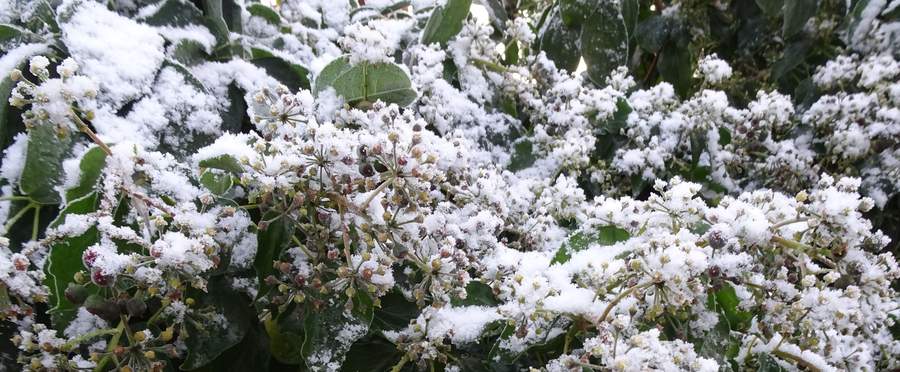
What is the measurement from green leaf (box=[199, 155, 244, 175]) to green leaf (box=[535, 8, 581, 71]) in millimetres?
940

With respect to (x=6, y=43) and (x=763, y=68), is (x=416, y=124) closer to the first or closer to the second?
Answer: (x=6, y=43)

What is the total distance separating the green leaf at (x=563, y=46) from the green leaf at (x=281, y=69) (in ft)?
2.18

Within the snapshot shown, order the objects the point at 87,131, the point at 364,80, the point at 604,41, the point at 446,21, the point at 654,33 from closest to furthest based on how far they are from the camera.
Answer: the point at 87,131 < the point at 364,80 < the point at 446,21 < the point at 604,41 < the point at 654,33

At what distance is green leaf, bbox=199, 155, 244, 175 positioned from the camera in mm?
642

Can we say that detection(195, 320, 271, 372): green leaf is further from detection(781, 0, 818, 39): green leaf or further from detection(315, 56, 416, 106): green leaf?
detection(781, 0, 818, 39): green leaf

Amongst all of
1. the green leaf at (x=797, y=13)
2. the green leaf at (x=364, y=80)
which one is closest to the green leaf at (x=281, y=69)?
the green leaf at (x=364, y=80)

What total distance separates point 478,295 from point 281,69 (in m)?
0.46

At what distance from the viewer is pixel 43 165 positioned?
2.23 feet

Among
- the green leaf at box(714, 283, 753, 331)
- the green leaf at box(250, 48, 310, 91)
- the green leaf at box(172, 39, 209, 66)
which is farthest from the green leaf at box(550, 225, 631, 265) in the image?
the green leaf at box(172, 39, 209, 66)

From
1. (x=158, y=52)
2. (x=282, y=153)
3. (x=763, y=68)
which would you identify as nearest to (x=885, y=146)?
(x=763, y=68)

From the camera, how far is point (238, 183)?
71cm

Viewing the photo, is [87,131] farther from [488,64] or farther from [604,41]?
[604,41]

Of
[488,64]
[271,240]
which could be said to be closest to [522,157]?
[488,64]

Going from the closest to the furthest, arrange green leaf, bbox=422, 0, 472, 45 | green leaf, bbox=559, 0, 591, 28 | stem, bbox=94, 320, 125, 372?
1. stem, bbox=94, 320, 125, 372
2. green leaf, bbox=422, 0, 472, 45
3. green leaf, bbox=559, 0, 591, 28
